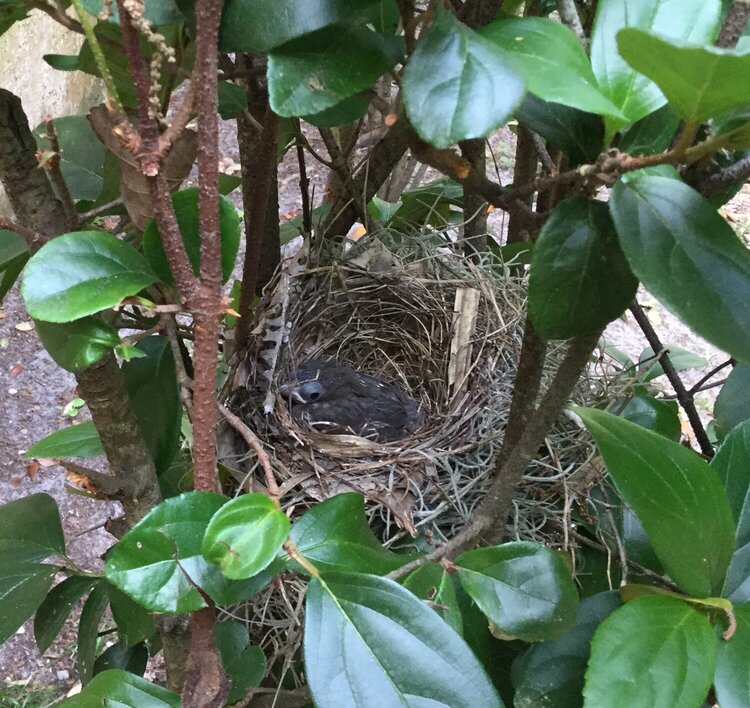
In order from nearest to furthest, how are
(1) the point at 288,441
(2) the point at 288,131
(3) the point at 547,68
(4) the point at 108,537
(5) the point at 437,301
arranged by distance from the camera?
(3) the point at 547,68, (2) the point at 288,131, (1) the point at 288,441, (5) the point at 437,301, (4) the point at 108,537

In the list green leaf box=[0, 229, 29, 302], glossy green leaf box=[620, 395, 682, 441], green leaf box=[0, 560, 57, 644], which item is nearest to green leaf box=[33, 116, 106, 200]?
green leaf box=[0, 229, 29, 302]

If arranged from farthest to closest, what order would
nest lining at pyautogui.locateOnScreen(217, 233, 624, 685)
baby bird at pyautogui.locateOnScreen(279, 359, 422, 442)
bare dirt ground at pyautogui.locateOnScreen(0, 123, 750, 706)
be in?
bare dirt ground at pyautogui.locateOnScreen(0, 123, 750, 706) < baby bird at pyautogui.locateOnScreen(279, 359, 422, 442) < nest lining at pyautogui.locateOnScreen(217, 233, 624, 685)

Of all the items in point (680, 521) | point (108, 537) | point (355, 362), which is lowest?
point (108, 537)

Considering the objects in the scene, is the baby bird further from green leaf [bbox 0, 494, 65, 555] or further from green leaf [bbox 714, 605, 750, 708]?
green leaf [bbox 714, 605, 750, 708]

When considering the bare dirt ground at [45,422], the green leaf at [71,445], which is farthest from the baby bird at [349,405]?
the bare dirt ground at [45,422]

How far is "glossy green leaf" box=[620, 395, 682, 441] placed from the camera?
681 mm

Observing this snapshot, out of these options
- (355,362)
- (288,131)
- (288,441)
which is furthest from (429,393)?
(288,131)

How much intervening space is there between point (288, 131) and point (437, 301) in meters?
0.44

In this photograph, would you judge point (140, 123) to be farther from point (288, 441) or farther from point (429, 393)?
point (429, 393)

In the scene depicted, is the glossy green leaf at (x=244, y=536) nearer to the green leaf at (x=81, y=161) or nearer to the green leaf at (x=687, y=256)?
the green leaf at (x=687, y=256)

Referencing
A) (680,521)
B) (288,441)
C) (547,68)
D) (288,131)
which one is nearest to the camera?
(547,68)

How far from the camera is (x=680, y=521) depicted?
427mm

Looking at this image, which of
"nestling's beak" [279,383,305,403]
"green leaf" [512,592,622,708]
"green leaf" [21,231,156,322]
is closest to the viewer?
"green leaf" [21,231,156,322]

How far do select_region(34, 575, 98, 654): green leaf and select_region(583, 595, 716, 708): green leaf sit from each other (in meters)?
0.54
